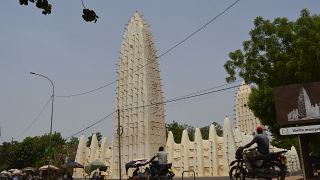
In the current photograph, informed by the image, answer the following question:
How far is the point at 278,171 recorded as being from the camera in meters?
11.9

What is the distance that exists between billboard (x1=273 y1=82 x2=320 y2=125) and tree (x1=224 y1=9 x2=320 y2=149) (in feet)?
23.3

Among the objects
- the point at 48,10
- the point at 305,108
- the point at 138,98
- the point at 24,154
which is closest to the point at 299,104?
the point at 305,108

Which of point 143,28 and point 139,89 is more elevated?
point 143,28

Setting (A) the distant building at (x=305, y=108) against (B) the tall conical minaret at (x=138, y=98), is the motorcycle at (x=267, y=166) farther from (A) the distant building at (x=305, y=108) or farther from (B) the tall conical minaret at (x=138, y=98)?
(B) the tall conical minaret at (x=138, y=98)

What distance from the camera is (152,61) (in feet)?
196

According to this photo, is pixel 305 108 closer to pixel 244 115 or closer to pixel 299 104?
pixel 299 104

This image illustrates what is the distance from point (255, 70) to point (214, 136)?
2622cm

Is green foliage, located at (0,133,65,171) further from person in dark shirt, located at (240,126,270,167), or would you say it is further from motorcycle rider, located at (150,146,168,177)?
person in dark shirt, located at (240,126,270,167)

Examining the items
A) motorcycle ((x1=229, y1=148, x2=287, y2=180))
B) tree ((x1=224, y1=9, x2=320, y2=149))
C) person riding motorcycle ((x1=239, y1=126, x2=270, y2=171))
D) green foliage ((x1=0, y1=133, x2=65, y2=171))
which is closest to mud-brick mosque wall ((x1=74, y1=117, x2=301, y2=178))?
tree ((x1=224, y1=9, x2=320, y2=149))

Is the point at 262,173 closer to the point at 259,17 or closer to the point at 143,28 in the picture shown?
the point at 259,17

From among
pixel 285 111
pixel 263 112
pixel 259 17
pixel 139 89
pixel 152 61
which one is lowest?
pixel 285 111

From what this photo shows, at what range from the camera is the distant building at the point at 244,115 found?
85062 mm

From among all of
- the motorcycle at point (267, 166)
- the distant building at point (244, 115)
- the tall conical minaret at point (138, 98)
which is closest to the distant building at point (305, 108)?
the motorcycle at point (267, 166)

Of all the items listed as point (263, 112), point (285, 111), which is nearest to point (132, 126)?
point (263, 112)
